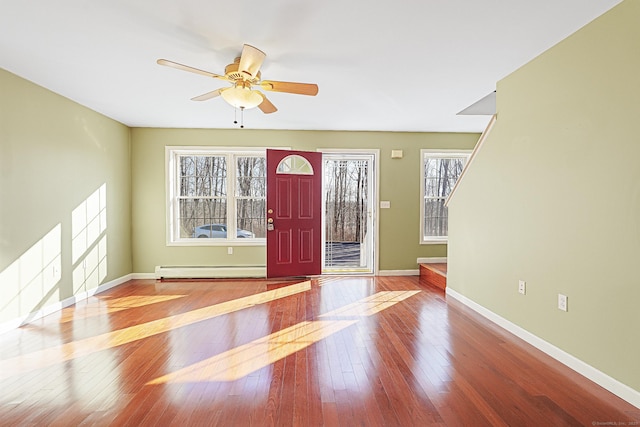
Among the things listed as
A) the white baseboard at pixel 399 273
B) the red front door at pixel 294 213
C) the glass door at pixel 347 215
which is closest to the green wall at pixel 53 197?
the red front door at pixel 294 213

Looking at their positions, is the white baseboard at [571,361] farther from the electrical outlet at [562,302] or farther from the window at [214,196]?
the window at [214,196]

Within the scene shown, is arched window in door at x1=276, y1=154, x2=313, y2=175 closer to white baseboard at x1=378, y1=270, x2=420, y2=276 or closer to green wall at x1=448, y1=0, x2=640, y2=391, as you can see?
white baseboard at x1=378, y1=270, x2=420, y2=276

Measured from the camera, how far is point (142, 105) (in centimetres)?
423

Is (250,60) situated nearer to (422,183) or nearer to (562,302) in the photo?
(562,302)

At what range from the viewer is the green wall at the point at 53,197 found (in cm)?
322

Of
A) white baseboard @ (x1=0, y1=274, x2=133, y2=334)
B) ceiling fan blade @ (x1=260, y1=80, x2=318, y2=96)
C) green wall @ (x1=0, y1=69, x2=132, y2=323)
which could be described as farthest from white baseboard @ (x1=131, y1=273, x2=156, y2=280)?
ceiling fan blade @ (x1=260, y1=80, x2=318, y2=96)

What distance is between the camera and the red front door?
535cm

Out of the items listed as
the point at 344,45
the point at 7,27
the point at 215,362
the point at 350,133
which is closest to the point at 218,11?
the point at 344,45

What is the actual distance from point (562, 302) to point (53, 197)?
16.9 ft

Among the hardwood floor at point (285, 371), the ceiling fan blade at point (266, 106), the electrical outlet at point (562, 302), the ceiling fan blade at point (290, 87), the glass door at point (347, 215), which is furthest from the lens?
the glass door at point (347, 215)

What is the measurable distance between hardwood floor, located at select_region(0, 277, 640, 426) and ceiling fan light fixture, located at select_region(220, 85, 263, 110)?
2.12 meters

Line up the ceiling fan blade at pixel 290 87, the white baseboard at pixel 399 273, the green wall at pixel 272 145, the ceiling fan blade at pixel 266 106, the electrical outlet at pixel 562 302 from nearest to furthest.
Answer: the electrical outlet at pixel 562 302 < the ceiling fan blade at pixel 290 87 < the ceiling fan blade at pixel 266 106 < the green wall at pixel 272 145 < the white baseboard at pixel 399 273

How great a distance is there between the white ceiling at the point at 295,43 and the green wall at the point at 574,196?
0.28 meters

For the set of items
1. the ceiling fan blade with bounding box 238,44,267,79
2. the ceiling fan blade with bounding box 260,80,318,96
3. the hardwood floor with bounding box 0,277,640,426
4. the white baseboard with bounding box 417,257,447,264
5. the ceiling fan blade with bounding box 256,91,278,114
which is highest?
the ceiling fan blade with bounding box 238,44,267,79
